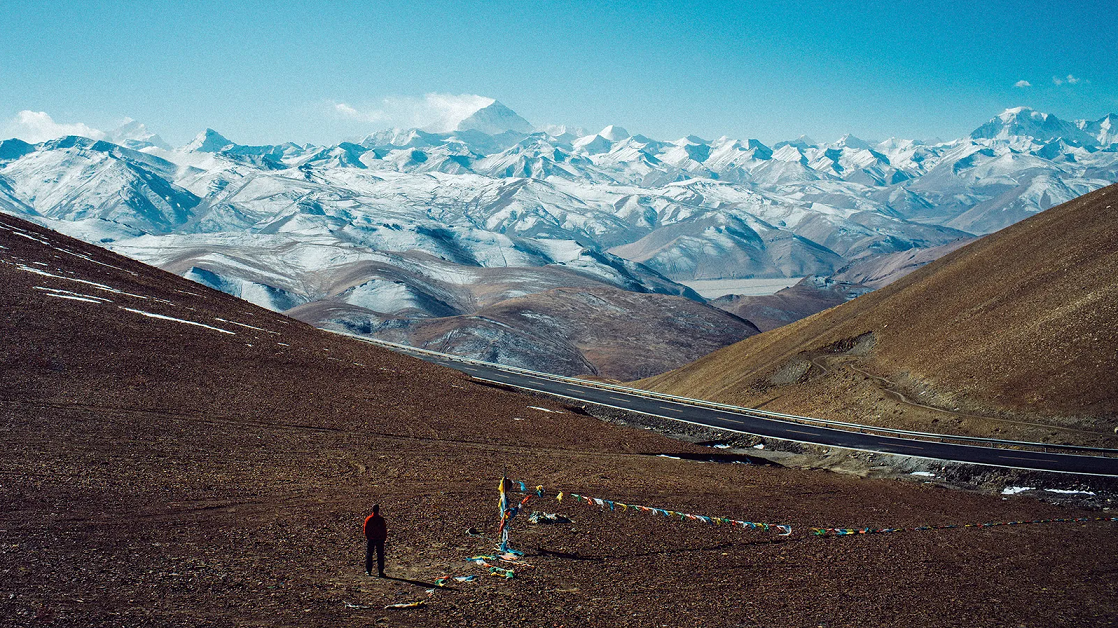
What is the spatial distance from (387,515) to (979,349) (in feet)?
177

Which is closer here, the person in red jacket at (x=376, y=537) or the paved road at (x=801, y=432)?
the person in red jacket at (x=376, y=537)

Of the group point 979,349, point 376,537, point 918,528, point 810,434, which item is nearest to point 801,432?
point 810,434

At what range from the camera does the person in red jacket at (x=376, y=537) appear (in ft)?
65.5

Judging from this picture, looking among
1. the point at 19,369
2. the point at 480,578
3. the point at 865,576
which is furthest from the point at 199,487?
the point at 865,576

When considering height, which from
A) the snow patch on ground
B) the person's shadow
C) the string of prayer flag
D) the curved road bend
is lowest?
the person's shadow

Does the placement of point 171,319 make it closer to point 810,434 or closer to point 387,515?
point 387,515

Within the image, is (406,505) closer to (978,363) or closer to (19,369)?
(19,369)

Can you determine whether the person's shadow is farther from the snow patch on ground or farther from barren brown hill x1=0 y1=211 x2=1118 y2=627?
the snow patch on ground

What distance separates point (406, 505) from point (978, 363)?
50650 mm

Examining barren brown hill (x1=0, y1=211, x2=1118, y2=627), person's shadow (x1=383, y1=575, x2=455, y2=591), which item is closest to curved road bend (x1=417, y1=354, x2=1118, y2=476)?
barren brown hill (x1=0, y1=211, x2=1118, y2=627)

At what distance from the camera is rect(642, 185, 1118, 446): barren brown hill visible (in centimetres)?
5341

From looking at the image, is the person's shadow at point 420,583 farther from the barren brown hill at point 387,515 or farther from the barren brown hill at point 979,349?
the barren brown hill at point 979,349

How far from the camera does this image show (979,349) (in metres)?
62.3

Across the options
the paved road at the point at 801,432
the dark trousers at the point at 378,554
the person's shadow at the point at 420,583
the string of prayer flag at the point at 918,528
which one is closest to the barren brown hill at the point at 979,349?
the paved road at the point at 801,432
